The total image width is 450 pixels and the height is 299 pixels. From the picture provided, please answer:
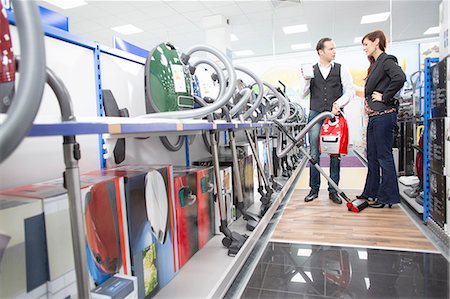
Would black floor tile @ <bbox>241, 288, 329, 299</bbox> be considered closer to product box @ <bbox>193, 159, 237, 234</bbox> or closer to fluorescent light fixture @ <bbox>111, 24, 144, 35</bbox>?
product box @ <bbox>193, 159, 237, 234</bbox>

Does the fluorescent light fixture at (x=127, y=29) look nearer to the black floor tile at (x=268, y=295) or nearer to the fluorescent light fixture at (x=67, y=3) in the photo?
Answer: the fluorescent light fixture at (x=67, y=3)

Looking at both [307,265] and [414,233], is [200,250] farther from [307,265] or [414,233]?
[414,233]

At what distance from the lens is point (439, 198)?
2.21 m

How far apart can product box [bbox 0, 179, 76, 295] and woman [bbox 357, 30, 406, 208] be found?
2701 millimetres

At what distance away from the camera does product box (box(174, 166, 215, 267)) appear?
1.69 m

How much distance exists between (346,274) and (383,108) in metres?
1.72

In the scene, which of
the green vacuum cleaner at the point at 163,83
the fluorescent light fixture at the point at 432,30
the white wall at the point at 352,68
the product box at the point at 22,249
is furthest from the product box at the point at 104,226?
the fluorescent light fixture at the point at 432,30

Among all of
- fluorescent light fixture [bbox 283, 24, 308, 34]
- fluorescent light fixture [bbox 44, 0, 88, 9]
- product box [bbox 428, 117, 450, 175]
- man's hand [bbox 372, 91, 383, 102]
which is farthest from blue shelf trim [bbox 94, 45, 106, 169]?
fluorescent light fixture [bbox 283, 24, 308, 34]

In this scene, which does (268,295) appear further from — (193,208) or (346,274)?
(193,208)

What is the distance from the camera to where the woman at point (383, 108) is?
9.16ft

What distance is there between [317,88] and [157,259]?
272 centimetres

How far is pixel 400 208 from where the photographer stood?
9.75 ft

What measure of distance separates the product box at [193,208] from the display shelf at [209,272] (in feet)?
0.20

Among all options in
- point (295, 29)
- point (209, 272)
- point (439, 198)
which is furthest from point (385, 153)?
point (295, 29)
